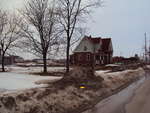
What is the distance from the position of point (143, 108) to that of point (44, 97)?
443 centimetres

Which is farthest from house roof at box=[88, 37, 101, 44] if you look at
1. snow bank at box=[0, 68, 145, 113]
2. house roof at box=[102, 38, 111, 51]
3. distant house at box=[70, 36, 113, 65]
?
snow bank at box=[0, 68, 145, 113]

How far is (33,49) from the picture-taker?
937 inches

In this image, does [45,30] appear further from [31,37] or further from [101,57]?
[101,57]

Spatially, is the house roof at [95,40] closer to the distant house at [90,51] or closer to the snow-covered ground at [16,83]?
the distant house at [90,51]

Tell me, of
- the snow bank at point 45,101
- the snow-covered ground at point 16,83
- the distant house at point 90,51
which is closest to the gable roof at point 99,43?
the distant house at point 90,51

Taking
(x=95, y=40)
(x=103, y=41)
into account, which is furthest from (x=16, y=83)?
(x=103, y=41)

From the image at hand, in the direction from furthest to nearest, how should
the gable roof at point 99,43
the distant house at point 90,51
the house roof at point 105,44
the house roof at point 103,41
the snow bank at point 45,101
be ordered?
the house roof at point 105,44, the house roof at point 103,41, the gable roof at point 99,43, the distant house at point 90,51, the snow bank at point 45,101

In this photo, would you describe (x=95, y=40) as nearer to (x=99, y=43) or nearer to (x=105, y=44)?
→ (x=99, y=43)

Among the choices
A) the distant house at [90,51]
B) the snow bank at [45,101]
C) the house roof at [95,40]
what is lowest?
the snow bank at [45,101]

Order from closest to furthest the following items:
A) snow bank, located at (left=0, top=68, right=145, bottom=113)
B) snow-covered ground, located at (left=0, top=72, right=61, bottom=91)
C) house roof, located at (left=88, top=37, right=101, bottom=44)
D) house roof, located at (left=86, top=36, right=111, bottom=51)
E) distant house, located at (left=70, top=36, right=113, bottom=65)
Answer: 1. snow bank, located at (left=0, top=68, right=145, bottom=113)
2. snow-covered ground, located at (left=0, top=72, right=61, bottom=91)
3. distant house, located at (left=70, top=36, right=113, bottom=65)
4. house roof, located at (left=88, top=37, right=101, bottom=44)
5. house roof, located at (left=86, top=36, right=111, bottom=51)

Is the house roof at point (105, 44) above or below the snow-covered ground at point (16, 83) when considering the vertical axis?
above

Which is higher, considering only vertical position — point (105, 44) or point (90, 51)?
point (105, 44)

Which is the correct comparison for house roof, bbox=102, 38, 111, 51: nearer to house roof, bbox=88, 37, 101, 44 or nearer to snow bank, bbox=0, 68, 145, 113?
house roof, bbox=88, 37, 101, 44

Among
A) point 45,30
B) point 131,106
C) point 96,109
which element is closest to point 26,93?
point 96,109
